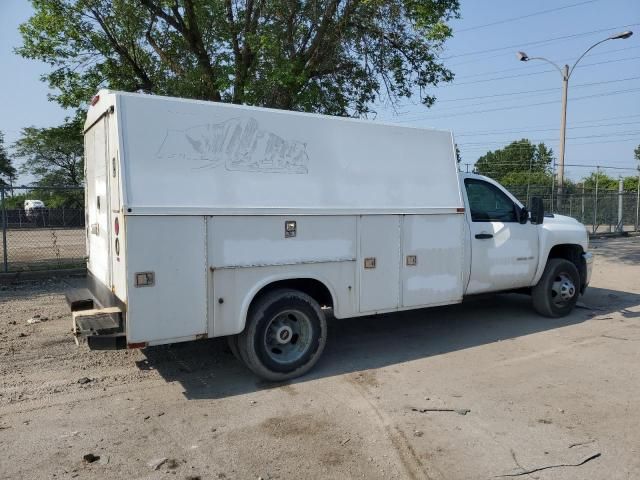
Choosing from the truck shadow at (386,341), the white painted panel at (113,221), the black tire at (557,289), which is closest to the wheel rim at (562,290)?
the black tire at (557,289)

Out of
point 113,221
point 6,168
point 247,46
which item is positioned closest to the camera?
point 113,221

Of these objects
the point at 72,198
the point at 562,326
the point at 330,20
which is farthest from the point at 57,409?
the point at 330,20

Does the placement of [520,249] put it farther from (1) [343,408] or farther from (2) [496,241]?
(1) [343,408]

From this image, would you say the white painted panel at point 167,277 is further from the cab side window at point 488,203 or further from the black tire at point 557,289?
the black tire at point 557,289

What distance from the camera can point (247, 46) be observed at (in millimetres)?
12047

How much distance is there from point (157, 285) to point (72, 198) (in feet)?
30.1

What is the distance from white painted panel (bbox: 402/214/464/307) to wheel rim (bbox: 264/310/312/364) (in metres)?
1.31

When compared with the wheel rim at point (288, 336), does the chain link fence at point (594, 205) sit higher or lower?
higher

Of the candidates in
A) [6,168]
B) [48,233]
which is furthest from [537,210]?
[6,168]

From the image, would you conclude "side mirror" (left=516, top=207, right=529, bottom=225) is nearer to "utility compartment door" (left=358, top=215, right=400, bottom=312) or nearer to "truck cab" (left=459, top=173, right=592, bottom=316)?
"truck cab" (left=459, top=173, right=592, bottom=316)

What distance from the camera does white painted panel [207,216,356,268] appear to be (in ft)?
15.7

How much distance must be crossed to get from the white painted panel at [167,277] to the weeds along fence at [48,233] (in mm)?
7793

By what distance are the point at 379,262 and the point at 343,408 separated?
69.9 inches

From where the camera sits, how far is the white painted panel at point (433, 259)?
6.03 meters
